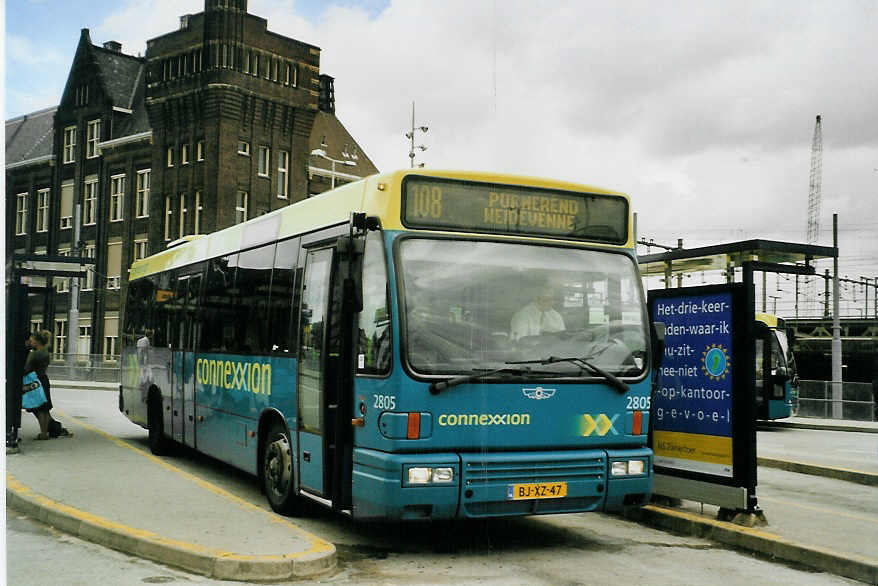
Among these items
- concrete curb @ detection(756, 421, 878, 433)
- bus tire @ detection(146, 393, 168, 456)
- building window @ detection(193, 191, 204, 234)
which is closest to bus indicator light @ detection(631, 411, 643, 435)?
bus tire @ detection(146, 393, 168, 456)

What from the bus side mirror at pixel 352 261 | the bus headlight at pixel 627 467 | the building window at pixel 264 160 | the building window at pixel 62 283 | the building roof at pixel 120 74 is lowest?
the bus headlight at pixel 627 467

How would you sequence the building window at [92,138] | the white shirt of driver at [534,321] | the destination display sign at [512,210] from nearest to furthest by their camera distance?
1. the white shirt of driver at [534,321]
2. the destination display sign at [512,210]
3. the building window at [92,138]

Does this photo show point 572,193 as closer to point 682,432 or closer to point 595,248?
point 595,248

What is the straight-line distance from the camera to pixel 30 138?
62.4 m

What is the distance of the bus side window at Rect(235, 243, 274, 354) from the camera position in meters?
10.1

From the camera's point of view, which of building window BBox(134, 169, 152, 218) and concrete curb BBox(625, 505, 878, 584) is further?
building window BBox(134, 169, 152, 218)

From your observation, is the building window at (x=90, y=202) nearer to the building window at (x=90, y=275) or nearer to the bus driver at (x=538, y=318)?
the building window at (x=90, y=275)

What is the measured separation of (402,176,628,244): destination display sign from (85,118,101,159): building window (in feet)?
173

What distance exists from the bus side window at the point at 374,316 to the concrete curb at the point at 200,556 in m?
1.42

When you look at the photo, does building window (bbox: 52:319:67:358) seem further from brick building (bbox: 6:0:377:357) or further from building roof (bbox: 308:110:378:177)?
building roof (bbox: 308:110:378:177)

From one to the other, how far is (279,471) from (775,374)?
19160 millimetres

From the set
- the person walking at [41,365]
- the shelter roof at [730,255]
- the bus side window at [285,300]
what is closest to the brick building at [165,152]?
the person walking at [41,365]

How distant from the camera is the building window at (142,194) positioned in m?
52.9

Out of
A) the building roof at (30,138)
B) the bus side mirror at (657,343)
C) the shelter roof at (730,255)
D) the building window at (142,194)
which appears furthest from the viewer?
the building roof at (30,138)
